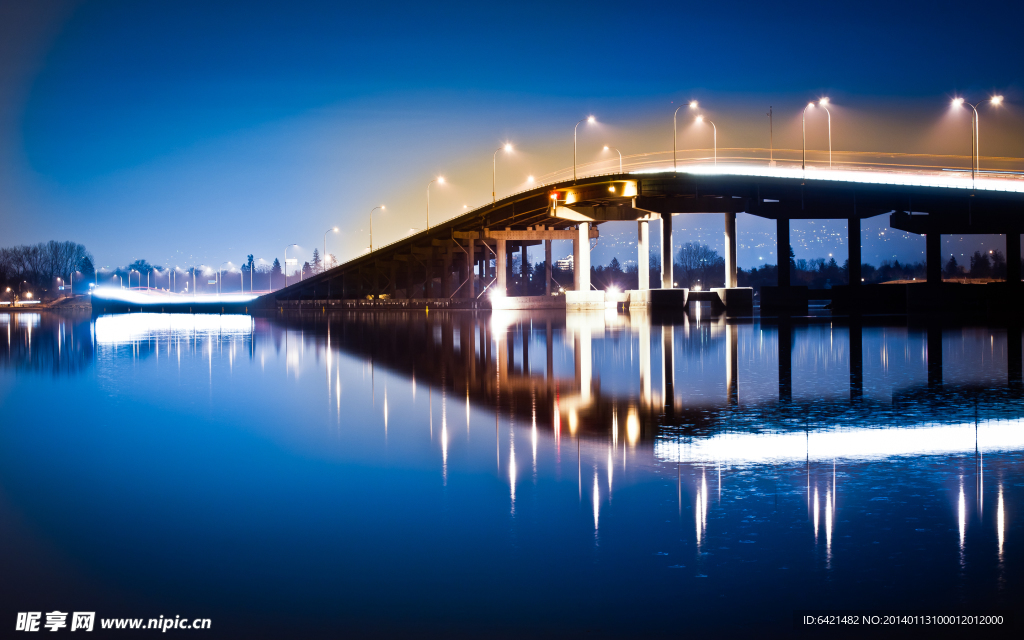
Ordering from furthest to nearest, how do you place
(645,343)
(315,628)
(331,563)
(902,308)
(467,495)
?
(902,308) → (645,343) → (467,495) → (331,563) → (315,628)

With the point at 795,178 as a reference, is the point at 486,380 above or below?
below

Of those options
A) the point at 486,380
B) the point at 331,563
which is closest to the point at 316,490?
the point at 331,563

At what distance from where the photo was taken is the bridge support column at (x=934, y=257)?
74469 millimetres

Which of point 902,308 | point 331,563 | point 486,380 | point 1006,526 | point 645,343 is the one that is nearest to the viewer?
point 331,563

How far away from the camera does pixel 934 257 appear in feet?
246

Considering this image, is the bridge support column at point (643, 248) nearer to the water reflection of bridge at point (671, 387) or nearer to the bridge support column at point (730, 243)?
the bridge support column at point (730, 243)

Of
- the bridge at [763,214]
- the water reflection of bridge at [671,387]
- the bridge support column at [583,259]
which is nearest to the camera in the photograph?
the water reflection of bridge at [671,387]

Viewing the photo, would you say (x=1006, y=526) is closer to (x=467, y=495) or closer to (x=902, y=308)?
(x=467, y=495)

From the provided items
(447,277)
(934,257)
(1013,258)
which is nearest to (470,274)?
(447,277)

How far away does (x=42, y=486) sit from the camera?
9117mm

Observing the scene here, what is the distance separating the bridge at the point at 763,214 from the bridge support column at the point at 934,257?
4.6 inches

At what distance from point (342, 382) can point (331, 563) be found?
1353 cm

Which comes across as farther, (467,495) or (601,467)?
(601,467)

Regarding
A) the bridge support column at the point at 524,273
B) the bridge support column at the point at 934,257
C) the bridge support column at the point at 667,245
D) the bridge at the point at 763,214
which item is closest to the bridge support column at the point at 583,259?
the bridge at the point at 763,214
